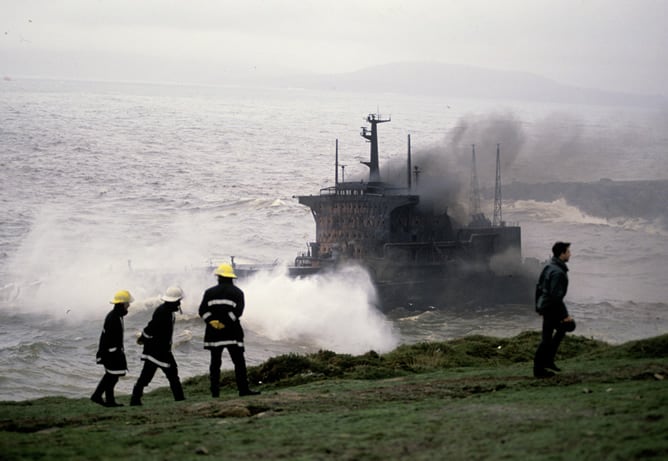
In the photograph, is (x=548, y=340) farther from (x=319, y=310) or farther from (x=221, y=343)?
(x=319, y=310)

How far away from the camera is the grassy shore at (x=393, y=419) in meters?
8.54

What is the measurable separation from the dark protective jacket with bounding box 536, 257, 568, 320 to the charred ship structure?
4623cm

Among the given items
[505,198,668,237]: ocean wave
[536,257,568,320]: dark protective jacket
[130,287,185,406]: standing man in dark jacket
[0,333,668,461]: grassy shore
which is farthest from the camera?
[505,198,668,237]: ocean wave

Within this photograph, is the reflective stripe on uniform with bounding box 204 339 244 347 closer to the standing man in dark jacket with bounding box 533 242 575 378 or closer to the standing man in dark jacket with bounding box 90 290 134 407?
the standing man in dark jacket with bounding box 90 290 134 407

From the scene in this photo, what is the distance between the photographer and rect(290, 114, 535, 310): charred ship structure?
198 ft

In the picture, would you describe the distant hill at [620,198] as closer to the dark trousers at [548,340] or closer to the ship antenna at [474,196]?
the ship antenna at [474,196]

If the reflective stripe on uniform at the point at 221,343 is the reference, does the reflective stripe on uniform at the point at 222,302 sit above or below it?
above

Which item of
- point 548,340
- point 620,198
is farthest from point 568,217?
point 548,340

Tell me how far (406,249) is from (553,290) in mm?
49644

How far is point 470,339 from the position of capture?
20.4 m

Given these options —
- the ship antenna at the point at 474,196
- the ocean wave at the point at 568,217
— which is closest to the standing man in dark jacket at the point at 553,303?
the ship antenna at the point at 474,196

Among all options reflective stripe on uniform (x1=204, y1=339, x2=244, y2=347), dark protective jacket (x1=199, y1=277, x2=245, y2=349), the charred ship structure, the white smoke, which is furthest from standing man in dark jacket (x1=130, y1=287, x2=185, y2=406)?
the charred ship structure

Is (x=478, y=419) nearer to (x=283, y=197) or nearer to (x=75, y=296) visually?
(x=75, y=296)

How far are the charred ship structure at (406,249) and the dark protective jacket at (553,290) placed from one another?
4623 centimetres
